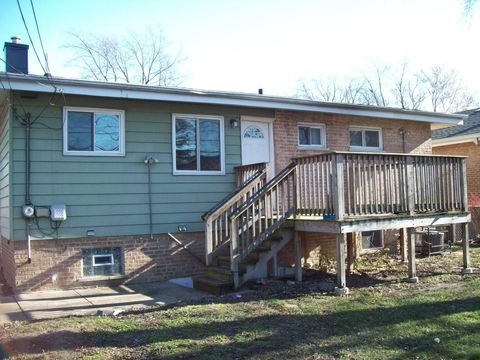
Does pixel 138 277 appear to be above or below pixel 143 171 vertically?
below

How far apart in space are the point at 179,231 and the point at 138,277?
3.94ft

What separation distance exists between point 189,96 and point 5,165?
12.5ft

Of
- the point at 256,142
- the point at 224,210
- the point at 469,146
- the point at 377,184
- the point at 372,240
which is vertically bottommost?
the point at 372,240

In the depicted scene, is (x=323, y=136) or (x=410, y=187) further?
(x=323, y=136)

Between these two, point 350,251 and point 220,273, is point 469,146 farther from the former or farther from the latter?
point 220,273

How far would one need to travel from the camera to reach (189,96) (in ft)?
32.4

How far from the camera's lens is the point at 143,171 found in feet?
32.3

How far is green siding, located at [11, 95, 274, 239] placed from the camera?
8.98 metres

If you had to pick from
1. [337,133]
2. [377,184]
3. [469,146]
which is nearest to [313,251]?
[337,133]

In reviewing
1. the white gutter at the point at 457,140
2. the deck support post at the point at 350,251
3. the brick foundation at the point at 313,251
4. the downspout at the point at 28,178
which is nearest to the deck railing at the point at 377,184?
the deck support post at the point at 350,251

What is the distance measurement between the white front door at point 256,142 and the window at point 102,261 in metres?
3.36

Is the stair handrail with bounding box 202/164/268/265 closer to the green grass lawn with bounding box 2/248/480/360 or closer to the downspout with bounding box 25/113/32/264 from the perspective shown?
the green grass lawn with bounding box 2/248/480/360

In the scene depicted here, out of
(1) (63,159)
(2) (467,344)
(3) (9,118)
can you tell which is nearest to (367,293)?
(2) (467,344)

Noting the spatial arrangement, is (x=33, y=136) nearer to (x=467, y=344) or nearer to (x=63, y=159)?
(x=63, y=159)
